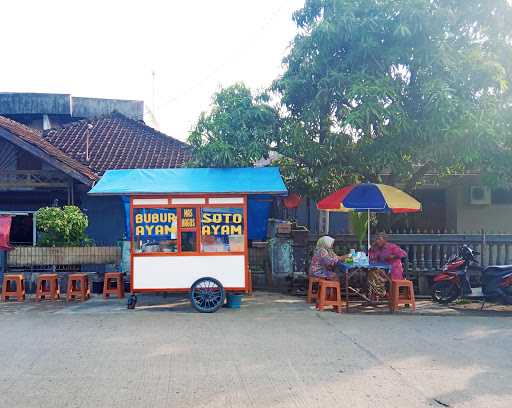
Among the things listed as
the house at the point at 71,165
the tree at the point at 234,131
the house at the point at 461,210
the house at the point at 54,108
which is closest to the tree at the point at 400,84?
the tree at the point at 234,131

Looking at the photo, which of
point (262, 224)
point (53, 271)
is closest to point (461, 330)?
point (262, 224)

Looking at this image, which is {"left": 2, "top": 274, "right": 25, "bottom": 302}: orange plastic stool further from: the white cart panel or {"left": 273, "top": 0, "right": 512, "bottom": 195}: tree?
{"left": 273, "top": 0, "right": 512, "bottom": 195}: tree

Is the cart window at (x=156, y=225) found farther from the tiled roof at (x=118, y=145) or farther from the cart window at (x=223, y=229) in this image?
the tiled roof at (x=118, y=145)

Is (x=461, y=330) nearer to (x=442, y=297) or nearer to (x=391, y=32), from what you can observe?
(x=442, y=297)

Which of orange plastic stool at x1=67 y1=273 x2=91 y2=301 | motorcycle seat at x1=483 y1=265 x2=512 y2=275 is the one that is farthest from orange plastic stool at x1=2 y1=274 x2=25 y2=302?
motorcycle seat at x1=483 y1=265 x2=512 y2=275

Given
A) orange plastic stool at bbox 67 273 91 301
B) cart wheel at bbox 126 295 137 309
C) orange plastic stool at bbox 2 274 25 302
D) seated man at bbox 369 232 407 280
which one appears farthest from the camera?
orange plastic stool at bbox 2 274 25 302

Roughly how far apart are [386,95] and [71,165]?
289 inches

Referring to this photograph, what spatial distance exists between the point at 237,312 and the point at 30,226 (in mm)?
7934

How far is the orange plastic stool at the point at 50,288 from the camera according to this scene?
410 inches

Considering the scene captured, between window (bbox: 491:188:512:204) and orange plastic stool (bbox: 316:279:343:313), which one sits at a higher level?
window (bbox: 491:188:512:204)

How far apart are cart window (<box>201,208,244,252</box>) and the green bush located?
351 cm

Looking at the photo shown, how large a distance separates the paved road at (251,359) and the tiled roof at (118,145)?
22.8ft

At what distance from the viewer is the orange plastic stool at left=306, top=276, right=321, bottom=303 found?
394 inches

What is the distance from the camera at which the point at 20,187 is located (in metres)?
13.7
